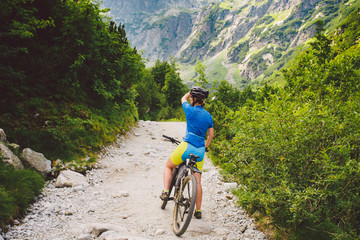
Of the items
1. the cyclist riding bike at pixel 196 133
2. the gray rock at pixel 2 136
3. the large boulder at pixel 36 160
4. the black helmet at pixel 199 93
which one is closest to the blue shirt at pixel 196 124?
the cyclist riding bike at pixel 196 133

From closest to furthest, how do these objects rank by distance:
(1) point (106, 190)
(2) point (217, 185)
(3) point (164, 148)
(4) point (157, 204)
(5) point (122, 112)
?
(4) point (157, 204) < (1) point (106, 190) < (2) point (217, 185) < (3) point (164, 148) < (5) point (122, 112)

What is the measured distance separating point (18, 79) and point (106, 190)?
190 inches

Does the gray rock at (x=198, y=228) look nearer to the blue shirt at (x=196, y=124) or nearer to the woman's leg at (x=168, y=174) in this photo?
the woman's leg at (x=168, y=174)

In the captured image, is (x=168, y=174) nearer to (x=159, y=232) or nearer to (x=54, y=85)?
(x=159, y=232)

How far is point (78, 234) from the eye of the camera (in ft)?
13.2

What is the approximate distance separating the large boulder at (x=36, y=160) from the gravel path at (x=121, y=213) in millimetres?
439

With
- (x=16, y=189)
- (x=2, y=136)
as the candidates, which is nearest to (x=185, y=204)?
(x=16, y=189)

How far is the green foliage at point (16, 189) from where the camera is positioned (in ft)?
12.7

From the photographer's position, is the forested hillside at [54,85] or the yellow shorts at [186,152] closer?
the yellow shorts at [186,152]

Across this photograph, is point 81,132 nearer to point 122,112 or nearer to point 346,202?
Result: point 122,112

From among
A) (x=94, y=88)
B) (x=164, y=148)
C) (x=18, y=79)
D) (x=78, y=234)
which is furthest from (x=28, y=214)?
(x=164, y=148)

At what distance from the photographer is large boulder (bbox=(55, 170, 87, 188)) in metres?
6.00

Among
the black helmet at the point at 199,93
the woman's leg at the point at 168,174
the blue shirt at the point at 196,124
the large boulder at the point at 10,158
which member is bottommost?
the woman's leg at the point at 168,174

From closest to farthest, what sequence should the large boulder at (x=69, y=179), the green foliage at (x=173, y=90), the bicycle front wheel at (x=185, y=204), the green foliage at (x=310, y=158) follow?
the green foliage at (x=310, y=158) → the bicycle front wheel at (x=185, y=204) → the large boulder at (x=69, y=179) → the green foliage at (x=173, y=90)
